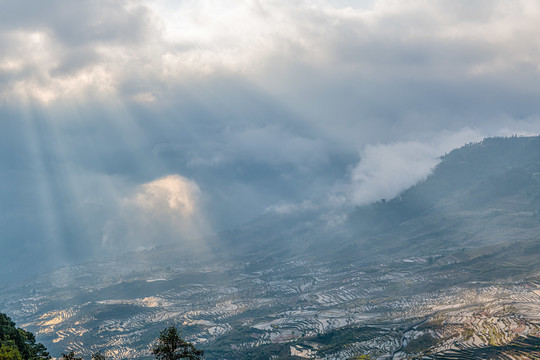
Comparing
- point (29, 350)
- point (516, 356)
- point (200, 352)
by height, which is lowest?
point (516, 356)

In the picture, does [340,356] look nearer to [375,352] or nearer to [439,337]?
[375,352]

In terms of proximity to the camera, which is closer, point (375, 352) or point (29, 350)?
point (29, 350)

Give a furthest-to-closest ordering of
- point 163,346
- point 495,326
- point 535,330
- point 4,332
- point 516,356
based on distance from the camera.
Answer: point 495,326
point 535,330
point 516,356
point 4,332
point 163,346

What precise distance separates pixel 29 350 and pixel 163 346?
2362 inches

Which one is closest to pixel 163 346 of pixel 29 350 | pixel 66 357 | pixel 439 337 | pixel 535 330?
pixel 66 357

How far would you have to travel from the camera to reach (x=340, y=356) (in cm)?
18975

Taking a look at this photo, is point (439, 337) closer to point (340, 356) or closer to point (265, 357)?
point (340, 356)

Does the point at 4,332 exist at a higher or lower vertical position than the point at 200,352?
higher

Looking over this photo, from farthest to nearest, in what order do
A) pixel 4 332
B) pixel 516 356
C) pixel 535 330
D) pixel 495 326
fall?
pixel 495 326
pixel 535 330
pixel 516 356
pixel 4 332

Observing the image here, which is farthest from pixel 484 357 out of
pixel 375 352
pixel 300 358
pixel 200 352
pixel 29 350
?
pixel 29 350

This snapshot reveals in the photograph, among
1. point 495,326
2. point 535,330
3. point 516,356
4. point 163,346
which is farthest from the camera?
point 495,326

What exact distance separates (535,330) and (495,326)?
17092mm

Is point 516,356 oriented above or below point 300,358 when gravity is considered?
below

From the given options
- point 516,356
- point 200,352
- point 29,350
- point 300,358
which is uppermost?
point 29,350
